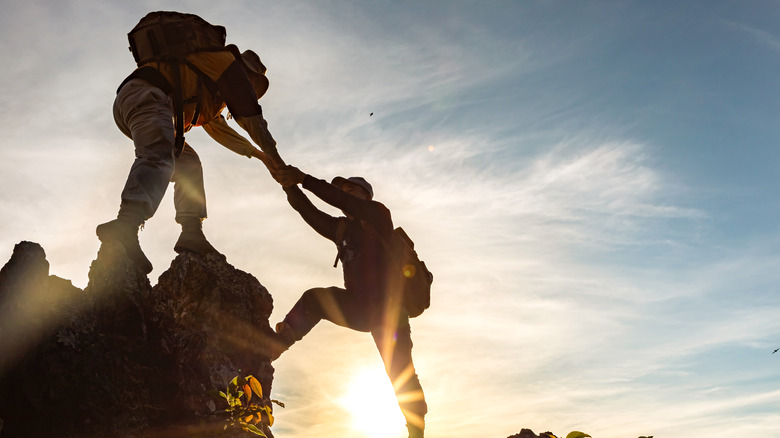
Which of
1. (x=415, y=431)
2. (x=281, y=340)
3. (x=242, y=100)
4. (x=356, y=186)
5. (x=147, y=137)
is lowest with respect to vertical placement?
(x=415, y=431)

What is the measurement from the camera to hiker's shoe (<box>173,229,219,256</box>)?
8.73 metres

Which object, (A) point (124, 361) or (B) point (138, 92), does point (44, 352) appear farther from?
(B) point (138, 92)

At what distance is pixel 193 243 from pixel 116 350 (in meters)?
2.58

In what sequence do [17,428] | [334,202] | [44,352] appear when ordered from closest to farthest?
[17,428]
[44,352]
[334,202]

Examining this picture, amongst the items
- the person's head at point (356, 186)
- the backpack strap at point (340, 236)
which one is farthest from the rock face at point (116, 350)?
the person's head at point (356, 186)

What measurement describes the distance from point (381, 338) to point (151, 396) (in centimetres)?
339

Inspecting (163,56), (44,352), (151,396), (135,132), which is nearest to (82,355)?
(44,352)

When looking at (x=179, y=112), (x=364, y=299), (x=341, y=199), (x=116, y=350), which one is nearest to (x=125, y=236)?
(x=116, y=350)

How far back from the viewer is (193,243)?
876 centimetres

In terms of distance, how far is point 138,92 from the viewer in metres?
7.61

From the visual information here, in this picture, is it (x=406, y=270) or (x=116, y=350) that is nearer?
(x=116, y=350)

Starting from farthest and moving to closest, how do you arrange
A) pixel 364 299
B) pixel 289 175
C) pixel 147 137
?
pixel 289 175, pixel 364 299, pixel 147 137

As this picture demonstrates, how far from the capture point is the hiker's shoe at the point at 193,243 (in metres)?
8.73

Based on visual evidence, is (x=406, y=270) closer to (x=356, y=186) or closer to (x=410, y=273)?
(x=410, y=273)
